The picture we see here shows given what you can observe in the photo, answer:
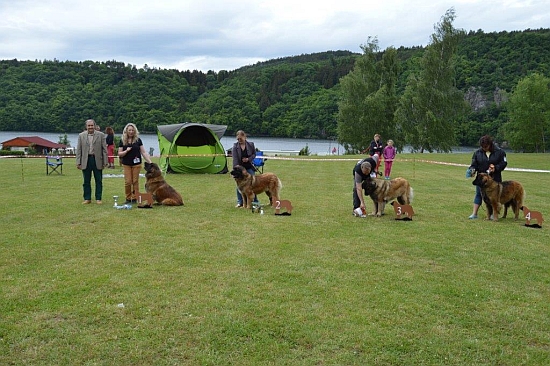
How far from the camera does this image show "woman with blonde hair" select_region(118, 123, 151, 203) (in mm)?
9383

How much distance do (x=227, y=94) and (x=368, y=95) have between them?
32559 millimetres

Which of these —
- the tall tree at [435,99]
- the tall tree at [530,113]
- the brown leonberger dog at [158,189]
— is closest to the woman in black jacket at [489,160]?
the brown leonberger dog at [158,189]

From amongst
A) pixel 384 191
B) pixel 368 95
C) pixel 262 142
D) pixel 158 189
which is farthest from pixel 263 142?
pixel 384 191

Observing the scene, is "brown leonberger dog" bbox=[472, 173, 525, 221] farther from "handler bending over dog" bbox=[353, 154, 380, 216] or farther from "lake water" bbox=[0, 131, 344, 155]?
"lake water" bbox=[0, 131, 344, 155]

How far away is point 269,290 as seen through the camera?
178 inches

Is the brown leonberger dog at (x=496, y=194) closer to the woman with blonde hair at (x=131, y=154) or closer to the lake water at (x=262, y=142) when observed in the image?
the woman with blonde hair at (x=131, y=154)

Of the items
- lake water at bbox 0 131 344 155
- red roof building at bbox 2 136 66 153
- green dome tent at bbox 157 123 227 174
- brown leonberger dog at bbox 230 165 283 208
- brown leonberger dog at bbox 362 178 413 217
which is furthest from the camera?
lake water at bbox 0 131 344 155

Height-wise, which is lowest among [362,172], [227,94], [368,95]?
[362,172]

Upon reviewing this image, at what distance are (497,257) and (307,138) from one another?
7222 centimetres

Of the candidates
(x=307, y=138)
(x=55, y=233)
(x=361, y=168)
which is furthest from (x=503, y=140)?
(x=55, y=233)

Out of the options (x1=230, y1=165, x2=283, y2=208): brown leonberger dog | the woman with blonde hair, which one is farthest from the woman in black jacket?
the woman with blonde hair

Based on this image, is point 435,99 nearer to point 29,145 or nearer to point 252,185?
point 252,185

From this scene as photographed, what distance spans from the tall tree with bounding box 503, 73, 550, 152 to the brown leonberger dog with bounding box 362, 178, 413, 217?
5146 centimetres

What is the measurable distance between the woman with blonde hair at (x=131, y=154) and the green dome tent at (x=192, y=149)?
7.11m
